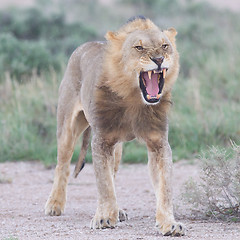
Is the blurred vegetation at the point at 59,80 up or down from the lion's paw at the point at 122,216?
up

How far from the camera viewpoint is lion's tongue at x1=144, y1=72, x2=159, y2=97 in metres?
5.57

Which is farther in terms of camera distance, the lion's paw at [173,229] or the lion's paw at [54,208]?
the lion's paw at [54,208]

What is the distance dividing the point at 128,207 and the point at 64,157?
867mm

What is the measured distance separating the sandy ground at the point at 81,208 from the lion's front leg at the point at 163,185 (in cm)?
9

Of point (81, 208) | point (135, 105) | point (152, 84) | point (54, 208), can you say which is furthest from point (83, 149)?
point (152, 84)

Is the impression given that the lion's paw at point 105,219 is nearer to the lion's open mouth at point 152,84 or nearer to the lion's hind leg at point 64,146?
the lion's open mouth at point 152,84

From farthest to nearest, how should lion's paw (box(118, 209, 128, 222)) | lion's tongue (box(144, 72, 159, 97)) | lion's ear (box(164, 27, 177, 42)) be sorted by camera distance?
1. lion's paw (box(118, 209, 128, 222))
2. lion's ear (box(164, 27, 177, 42))
3. lion's tongue (box(144, 72, 159, 97))

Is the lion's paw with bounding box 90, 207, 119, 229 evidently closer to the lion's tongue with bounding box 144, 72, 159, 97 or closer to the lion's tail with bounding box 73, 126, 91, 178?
the lion's tongue with bounding box 144, 72, 159, 97

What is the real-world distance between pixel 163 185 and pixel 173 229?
448 mm

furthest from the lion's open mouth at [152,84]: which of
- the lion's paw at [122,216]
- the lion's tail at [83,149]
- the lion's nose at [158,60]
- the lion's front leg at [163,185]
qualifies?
the lion's tail at [83,149]

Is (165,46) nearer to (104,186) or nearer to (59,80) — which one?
(104,186)

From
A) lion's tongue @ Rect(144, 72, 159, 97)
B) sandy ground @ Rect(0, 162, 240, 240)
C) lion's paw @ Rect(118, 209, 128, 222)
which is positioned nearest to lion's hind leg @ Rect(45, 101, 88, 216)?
sandy ground @ Rect(0, 162, 240, 240)

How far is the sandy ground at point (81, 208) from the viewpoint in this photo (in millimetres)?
5473

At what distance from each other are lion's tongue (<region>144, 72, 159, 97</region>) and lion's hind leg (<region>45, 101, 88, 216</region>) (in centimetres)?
162
